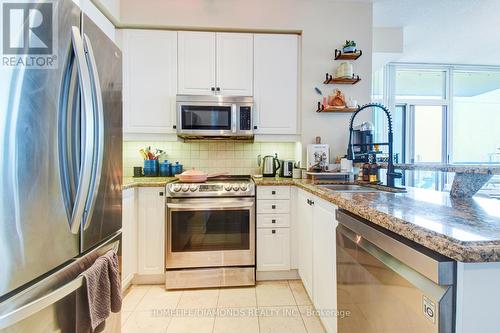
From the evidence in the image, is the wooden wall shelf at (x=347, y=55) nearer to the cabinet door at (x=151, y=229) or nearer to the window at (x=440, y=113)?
the window at (x=440, y=113)

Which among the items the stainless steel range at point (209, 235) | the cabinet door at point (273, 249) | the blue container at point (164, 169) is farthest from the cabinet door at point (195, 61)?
the cabinet door at point (273, 249)

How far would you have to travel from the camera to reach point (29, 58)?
26.9 inches

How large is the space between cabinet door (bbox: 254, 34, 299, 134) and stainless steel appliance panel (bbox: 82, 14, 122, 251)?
148cm

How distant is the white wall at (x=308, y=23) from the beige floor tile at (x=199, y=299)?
5.55ft

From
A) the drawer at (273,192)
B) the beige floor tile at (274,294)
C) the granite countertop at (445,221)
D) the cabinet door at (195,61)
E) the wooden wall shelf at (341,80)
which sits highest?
the cabinet door at (195,61)

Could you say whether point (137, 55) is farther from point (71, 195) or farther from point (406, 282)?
point (406, 282)

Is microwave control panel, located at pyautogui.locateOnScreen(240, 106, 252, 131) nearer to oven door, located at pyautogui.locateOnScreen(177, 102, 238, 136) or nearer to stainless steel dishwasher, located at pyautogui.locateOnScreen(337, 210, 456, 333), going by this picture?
oven door, located at pyautogui.locateOnScreen(177, 102, 238, 136)

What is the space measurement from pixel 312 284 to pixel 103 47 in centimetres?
192

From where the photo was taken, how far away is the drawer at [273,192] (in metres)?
2.16

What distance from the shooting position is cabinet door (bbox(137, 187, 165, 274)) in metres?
2.10

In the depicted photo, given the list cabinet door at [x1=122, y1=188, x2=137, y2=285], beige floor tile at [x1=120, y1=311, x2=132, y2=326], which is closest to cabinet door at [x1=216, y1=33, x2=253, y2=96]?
cabinet door at [x1=122, y1=188, x2=137, y2=285]

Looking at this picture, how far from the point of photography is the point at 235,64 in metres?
2.40

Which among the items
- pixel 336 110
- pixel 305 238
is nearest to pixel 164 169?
pixel 305 238

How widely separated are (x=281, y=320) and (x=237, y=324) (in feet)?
1.05
